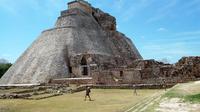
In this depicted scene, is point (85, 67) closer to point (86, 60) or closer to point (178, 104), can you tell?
point (86, 60)

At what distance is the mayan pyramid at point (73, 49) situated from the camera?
3819cm

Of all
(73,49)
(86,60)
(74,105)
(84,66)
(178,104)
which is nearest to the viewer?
(178,104)

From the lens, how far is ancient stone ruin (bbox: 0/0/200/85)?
3303 centimetres

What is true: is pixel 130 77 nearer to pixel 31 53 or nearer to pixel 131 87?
pixel 131 87

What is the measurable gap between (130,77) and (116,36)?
19119 mm

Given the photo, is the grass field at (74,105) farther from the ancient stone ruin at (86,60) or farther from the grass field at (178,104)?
the ancient stone ruin at (86,60)

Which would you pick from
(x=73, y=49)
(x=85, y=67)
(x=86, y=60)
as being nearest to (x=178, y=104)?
(x=86, y=60)

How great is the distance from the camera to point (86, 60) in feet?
128

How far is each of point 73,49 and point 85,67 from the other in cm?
354

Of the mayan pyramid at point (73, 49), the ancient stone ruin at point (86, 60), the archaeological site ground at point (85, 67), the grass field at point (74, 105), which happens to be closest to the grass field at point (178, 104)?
the grass field at point (74, 105)

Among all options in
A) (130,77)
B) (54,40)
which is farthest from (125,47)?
(130,77)

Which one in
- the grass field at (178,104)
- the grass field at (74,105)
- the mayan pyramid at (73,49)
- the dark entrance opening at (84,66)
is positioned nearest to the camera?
the grass field at (178,104)

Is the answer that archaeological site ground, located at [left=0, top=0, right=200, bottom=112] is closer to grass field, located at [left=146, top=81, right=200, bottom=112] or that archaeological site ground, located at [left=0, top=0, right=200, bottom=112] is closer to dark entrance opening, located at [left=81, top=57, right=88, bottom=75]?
dark entrance opening, located at [left=81, top=57, right=88, bottom=75]

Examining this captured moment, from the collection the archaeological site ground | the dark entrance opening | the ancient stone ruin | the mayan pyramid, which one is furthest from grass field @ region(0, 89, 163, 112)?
the dark entrance opening
